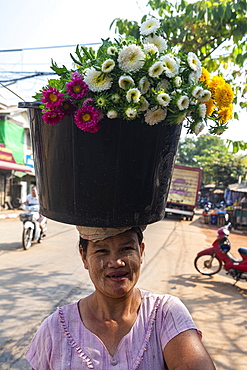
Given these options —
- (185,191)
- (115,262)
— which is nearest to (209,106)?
(115,262)

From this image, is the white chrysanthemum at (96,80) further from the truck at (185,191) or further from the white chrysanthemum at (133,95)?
the truck at (185,191)

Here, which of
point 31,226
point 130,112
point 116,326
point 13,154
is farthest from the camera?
point 13,154

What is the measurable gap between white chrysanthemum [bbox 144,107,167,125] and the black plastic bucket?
3cm

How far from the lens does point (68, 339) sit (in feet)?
4.88

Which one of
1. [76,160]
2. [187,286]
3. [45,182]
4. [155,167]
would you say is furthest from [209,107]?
[187,286]

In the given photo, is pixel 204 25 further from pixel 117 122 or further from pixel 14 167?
pixel 14 167

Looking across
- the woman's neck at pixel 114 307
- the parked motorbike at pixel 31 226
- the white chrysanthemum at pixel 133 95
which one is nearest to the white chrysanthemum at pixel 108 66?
the white chrysanthemum at pixel 133 95

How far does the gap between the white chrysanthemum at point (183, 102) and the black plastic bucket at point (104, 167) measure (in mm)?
94

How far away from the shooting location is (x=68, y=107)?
1.27 m

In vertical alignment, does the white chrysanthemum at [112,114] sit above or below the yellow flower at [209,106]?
below

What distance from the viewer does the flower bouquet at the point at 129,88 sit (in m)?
1.25

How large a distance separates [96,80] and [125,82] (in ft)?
0.35

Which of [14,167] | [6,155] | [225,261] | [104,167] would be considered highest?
[104,167]

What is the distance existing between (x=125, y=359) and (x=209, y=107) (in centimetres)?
109
